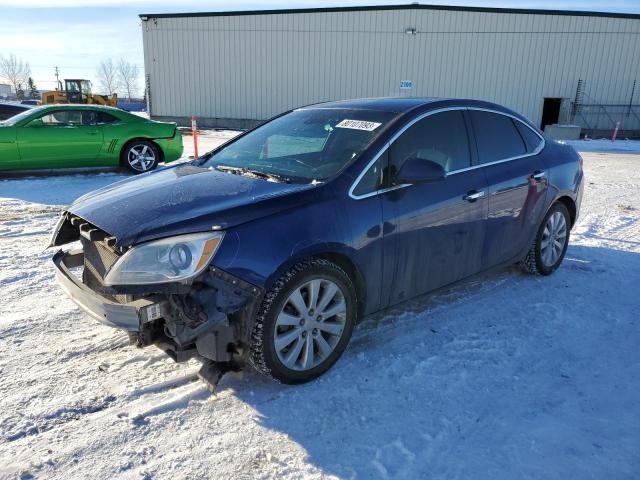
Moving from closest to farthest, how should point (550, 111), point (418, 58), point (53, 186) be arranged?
1. point (53, 186)
2. point (418, 58)
3. point (550, 111)

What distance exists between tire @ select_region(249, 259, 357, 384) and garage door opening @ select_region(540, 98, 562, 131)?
28086mm

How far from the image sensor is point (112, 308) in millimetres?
2666

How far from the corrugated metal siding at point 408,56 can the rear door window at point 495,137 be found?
23088 mm

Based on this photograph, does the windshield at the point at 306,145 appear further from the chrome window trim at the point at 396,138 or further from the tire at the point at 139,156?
the tire at the point at 139,156

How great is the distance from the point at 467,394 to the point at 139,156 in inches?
346

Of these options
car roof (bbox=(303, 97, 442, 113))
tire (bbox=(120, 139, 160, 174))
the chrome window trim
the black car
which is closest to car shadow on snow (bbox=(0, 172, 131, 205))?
tire (bbox=(120, 139, 160, 174))

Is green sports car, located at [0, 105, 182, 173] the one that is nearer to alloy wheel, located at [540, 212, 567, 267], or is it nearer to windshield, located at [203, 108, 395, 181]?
windshield, located at [203, 108, 395, 181]

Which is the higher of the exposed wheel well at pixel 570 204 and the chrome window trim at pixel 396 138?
the chrome window trim at pixel 396 138

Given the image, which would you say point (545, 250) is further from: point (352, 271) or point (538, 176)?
point (352, 271)

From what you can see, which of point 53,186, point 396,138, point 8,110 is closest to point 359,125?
point 396,138

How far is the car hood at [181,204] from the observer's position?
2688 millimetres

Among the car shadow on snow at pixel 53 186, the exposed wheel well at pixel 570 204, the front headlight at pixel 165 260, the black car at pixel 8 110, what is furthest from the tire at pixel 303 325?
the black car at pixel 8 110

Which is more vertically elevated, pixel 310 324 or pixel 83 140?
pixel 83 140

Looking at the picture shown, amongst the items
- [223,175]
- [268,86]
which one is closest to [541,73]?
[268,86]
